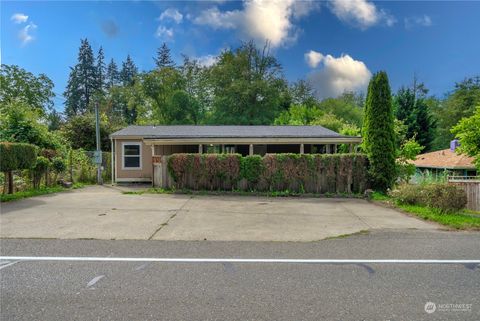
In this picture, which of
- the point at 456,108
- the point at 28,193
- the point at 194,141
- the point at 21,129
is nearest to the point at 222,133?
the point at 194,141

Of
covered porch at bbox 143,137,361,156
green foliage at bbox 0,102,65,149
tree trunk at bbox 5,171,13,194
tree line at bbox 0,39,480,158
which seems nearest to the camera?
tree trunk at bbox 5,171,13,194

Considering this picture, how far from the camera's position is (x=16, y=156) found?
1007 centimetres

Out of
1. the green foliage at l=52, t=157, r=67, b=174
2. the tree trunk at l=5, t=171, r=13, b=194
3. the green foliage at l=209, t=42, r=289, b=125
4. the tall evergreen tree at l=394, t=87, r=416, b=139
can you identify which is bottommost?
the tree trunk at l=5, t=171, r=13, b=194

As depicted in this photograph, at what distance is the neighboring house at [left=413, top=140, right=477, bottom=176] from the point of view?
19.6m

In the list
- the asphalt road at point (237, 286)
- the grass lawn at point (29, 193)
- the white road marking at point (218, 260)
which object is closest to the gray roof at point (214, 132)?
the grass lawn at point (29, 193)

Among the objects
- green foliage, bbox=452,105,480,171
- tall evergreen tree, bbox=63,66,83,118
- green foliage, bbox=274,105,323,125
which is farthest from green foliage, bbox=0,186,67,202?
tall evergreen tree, bbox=63,66,83,118

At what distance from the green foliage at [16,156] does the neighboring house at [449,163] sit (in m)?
19.7

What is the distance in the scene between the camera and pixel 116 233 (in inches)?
223

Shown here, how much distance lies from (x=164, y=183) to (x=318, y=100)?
33.5m

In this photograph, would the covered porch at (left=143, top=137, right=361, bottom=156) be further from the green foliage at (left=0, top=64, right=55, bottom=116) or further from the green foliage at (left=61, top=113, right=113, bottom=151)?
the green foliage at (left=0, top=64, right=55, bottom=116)

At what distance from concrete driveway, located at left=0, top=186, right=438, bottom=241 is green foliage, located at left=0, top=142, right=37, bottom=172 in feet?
4.41

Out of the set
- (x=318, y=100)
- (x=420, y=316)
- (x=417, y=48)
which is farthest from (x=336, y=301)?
(x=318, y=100)

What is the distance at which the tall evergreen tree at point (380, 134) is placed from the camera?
11852 mm

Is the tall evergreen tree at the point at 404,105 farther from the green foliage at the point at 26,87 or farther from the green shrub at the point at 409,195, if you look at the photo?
the green foliage at the point at 26,87
